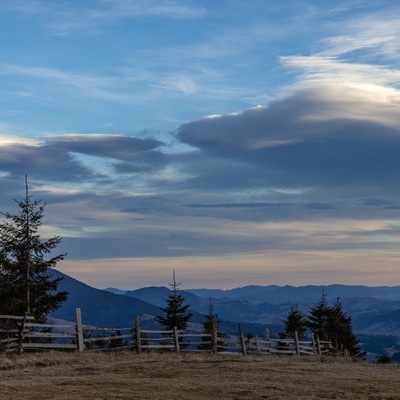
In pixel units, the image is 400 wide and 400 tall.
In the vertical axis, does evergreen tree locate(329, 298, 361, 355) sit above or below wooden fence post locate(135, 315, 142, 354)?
below

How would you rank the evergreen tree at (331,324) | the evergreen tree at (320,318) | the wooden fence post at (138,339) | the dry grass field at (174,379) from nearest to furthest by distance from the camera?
the dry grass field at (174,379) → the wooden fence post at (138,339) → the evergreen tree at (331,324) → the evergreen tree at (320,318)

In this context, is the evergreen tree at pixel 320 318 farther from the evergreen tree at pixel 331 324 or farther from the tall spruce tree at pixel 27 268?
the tall spruce tree at pixel 27 268

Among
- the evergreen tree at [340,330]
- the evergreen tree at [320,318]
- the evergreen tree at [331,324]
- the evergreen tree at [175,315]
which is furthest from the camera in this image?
the evergreen tree at [340,330]

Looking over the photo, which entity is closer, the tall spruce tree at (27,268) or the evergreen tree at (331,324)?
the tall spruce tree at (27,268)

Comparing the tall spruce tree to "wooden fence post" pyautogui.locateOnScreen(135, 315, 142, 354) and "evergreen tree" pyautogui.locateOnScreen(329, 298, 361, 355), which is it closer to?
"wooden fence post" pyautogui.locateOnScreen(135, 315, 142, 354)

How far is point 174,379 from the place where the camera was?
73.8ft

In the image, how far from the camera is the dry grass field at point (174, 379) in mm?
19250

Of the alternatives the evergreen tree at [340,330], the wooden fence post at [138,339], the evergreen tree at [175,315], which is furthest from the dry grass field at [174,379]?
the evergreen tree at [340,330]

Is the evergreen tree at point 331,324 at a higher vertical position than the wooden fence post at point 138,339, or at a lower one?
lower

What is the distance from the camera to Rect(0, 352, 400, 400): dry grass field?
1925cm

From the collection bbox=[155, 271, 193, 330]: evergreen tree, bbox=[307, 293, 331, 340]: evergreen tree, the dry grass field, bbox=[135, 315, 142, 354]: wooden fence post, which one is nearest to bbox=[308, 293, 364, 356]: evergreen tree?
bbox=[307, 293, 331, 340]: evergreen tree

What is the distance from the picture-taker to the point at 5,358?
26250mm

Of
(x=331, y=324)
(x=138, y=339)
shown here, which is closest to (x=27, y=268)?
(x=138, y=339)

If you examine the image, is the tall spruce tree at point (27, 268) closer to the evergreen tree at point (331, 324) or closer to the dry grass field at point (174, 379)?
the dry grass field at point (174, 379)
